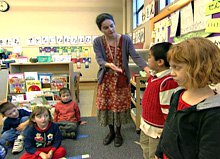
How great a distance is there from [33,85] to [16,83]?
0.83 feet

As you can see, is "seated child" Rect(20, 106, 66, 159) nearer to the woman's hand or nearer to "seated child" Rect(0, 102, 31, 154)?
"seated child" Rect(0, 102, 31, 154)

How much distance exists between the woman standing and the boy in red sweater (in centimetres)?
58

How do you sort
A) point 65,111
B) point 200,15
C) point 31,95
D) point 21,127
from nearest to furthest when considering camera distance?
point 200,15 → point 21,127 → point 65,111 → point 31,95

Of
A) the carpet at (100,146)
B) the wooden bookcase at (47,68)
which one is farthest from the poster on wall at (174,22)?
Answer: the wooden bookcase at (47,68)

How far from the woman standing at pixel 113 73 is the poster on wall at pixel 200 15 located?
576 millimetres

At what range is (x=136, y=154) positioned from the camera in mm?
1910

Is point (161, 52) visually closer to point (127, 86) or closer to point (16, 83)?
point (127, 86)

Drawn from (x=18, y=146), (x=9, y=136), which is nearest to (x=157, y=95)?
(x=18, y=146)

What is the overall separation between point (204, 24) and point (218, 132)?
2.82 ft

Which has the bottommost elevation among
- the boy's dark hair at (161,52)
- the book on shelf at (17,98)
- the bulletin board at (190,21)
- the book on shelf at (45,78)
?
the book on shelf at (17,98)

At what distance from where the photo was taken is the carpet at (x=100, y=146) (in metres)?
1.91

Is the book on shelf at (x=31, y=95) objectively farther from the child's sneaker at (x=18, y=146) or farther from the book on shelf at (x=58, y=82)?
the child's sneaker at (x=18, y=146)

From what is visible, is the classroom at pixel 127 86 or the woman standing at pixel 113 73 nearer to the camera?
the classroom at pixel 127 86

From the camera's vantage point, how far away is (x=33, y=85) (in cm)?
287
